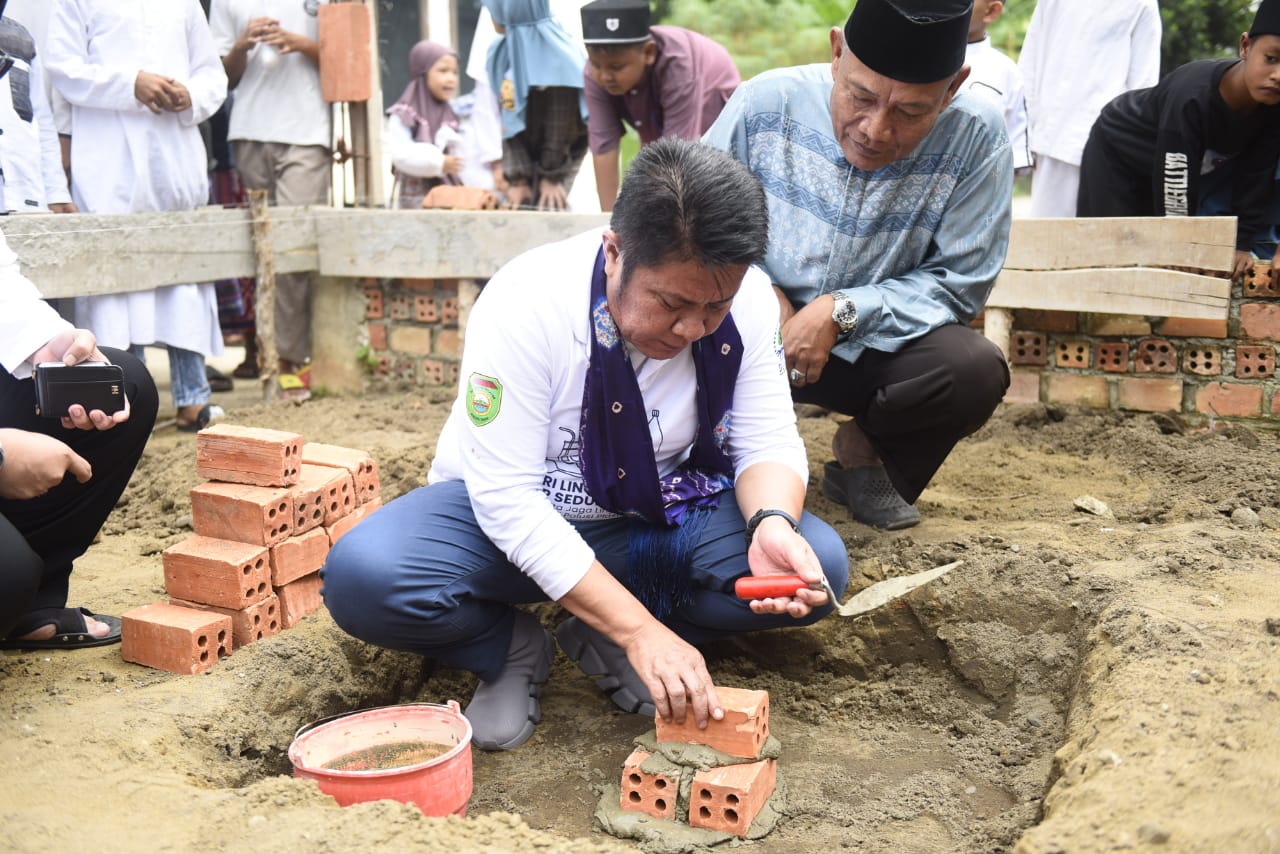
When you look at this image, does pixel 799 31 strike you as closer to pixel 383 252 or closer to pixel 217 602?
pixel 383 252

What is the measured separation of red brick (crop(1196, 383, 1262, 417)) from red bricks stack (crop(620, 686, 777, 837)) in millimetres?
2757

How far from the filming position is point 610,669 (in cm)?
295

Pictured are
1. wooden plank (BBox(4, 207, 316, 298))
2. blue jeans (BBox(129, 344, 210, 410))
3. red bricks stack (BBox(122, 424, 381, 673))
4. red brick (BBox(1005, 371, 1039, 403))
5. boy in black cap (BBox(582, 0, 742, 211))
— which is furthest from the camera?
blue jeans (BBox(129, 344, 210, 410))

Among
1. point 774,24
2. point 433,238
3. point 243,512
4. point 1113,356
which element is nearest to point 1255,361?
point 1113,356

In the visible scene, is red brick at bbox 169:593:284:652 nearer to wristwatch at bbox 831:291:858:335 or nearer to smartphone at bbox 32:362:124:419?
smartphone at bbox 32:362:124:419

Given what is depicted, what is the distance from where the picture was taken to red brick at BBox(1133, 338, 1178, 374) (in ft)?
14.5

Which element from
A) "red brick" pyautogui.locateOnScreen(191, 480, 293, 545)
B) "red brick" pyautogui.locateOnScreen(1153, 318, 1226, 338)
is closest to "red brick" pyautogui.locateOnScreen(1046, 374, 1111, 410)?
"red brick" pyautogui.locateOnScreen(1153, 318, 1226, 338)

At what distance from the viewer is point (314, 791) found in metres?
2.18

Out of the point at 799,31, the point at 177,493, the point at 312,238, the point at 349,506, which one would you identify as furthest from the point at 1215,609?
the point at 799,31

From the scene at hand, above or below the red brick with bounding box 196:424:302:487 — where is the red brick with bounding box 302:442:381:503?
below

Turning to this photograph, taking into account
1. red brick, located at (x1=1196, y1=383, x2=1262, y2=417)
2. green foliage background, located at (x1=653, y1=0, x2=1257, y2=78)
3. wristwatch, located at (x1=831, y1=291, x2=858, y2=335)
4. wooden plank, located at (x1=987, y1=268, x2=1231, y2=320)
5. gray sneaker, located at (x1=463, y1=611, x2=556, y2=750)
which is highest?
green foliage background, located at (x1=653, y1=0, x2=1257, y2=78)

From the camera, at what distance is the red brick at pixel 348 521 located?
320 cm

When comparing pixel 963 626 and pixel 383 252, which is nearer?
pixel 963 626

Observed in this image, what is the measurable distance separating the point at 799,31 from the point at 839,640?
15.4 m
